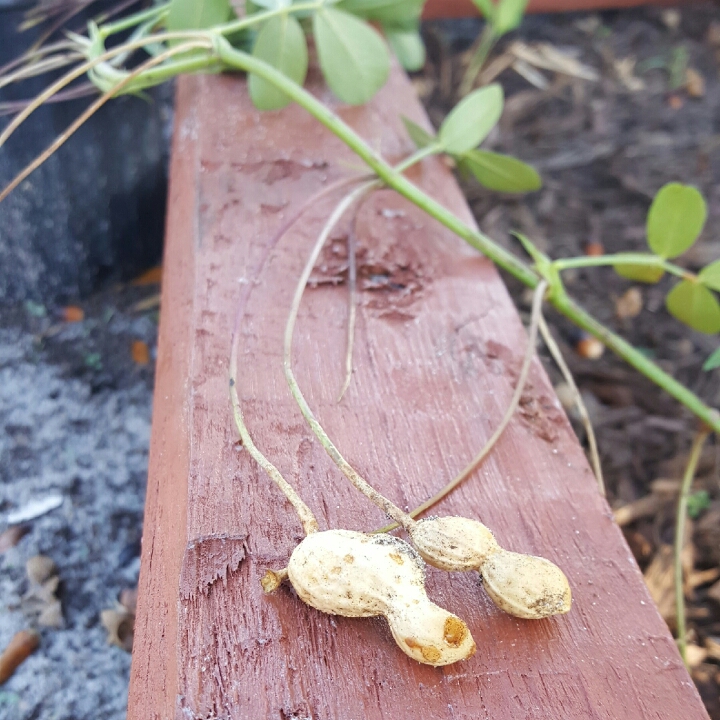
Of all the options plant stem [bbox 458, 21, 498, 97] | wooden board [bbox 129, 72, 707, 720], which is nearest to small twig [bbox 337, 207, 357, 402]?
wooden board [bbox 129, 72, 707, 720]

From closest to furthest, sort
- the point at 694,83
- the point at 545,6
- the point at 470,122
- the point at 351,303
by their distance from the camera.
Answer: the point at 351,303 → the point at 470,122 → the point at 694,83 → the point at 545,6

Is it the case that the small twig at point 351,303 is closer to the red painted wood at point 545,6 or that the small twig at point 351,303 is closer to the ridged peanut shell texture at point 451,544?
the ridged peanut shell texture at point 451,544

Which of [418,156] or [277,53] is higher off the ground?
[277,53]

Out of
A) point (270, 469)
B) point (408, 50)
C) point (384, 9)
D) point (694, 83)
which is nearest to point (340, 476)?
point (270, 469)

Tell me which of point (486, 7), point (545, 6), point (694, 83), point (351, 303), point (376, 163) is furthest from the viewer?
point (545, 6)

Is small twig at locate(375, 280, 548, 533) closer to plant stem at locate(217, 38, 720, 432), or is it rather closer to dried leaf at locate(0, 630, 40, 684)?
plant stem at locate(217, 38, 720, 432)

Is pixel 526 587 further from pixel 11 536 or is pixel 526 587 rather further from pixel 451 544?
pixel 11 536

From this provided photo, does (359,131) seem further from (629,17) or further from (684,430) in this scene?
(629,17)

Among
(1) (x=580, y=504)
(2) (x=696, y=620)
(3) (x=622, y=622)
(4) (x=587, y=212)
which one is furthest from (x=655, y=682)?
(4) (x=587, y=212)
